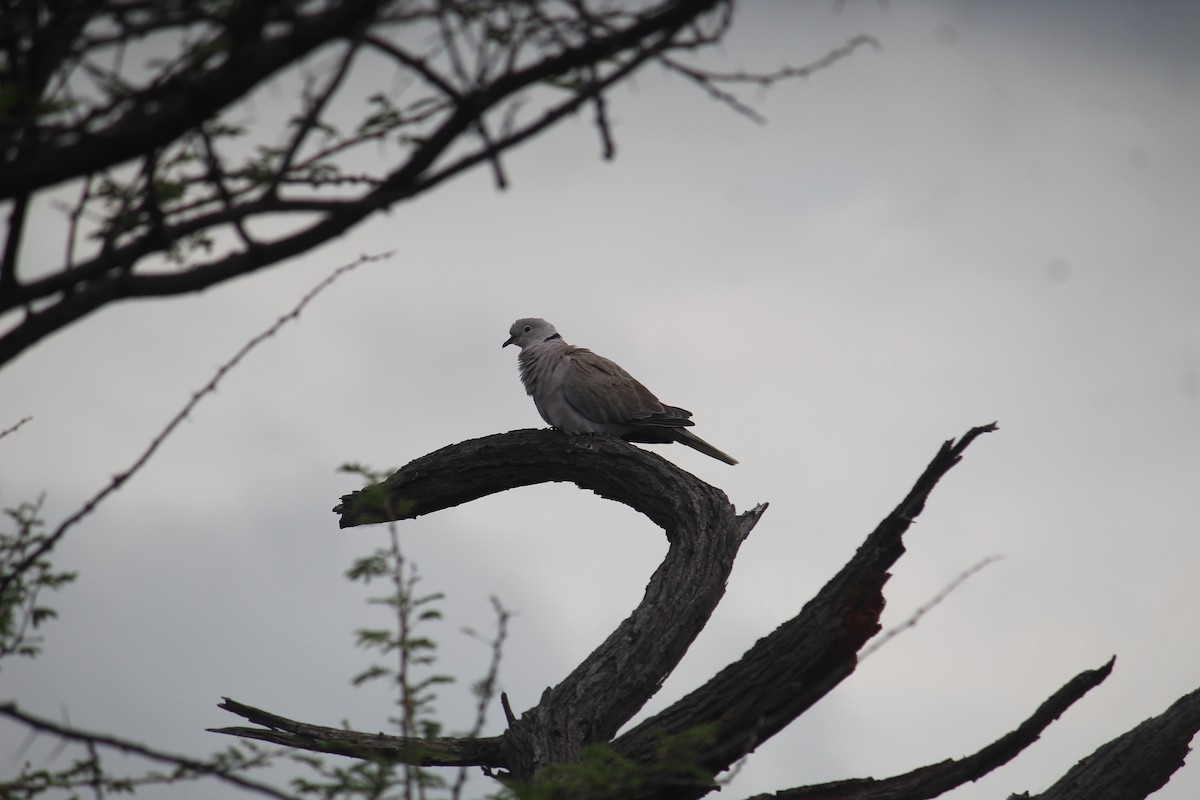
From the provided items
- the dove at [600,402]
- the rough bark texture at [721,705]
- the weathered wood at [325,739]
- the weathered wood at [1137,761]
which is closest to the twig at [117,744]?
the rough bark texture at [721,705]

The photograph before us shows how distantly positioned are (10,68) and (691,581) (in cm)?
446

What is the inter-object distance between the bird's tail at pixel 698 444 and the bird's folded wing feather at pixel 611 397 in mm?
117

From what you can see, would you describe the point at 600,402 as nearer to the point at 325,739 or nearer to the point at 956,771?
the point at 325,739

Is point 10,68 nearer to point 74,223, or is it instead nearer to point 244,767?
point 74,223

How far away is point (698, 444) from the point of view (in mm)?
8594

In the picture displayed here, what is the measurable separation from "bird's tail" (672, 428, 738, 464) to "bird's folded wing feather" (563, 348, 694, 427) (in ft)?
0.38

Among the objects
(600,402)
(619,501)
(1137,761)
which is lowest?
(1137,761)

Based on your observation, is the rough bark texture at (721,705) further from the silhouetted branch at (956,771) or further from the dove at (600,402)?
the dove at (600,402)

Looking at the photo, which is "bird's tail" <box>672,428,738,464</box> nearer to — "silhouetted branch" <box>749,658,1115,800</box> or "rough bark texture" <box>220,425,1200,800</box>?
"rough bark texture" <box>220,425,1200,800</box>

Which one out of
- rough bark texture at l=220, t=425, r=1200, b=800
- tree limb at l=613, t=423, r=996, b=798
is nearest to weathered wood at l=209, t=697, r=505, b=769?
rough bark texture at l=220, t=425, r=1200, b=800

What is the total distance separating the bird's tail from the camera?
8.52 meters

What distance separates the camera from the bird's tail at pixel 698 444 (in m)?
8.52

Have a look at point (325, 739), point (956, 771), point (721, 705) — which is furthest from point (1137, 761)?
point (325, 739)

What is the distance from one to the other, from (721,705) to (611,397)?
349 centimetres
